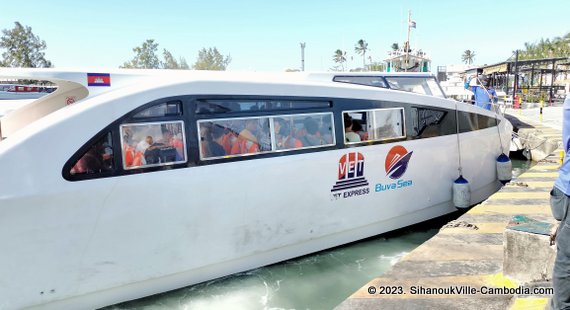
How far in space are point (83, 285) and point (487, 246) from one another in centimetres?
423

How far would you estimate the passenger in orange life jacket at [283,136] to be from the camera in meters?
4.89

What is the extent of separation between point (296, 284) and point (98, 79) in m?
3.19

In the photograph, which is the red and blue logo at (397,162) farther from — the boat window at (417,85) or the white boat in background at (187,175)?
the boat window at (417,85)

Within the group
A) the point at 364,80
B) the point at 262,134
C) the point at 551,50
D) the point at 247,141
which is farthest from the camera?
the point at 551,50

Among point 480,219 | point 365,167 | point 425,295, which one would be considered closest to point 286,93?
point 365,167

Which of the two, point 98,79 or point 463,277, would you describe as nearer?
point 463,277

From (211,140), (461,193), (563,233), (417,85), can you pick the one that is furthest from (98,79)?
(461,193)

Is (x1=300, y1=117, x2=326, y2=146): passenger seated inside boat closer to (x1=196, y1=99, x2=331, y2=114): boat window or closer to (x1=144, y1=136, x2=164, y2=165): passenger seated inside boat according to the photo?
(x1=196, y1=99, x2=331, y2=114): boat window

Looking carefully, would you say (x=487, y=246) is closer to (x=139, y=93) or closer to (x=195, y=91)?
(x=195, y=91)

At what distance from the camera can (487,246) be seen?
4.47 m

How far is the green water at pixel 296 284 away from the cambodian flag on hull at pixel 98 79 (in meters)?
2.32

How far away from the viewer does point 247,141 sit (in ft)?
15.4

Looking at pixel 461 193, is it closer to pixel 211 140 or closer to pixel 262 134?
pixel 262 134

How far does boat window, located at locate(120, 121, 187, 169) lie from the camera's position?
4.02 meters
